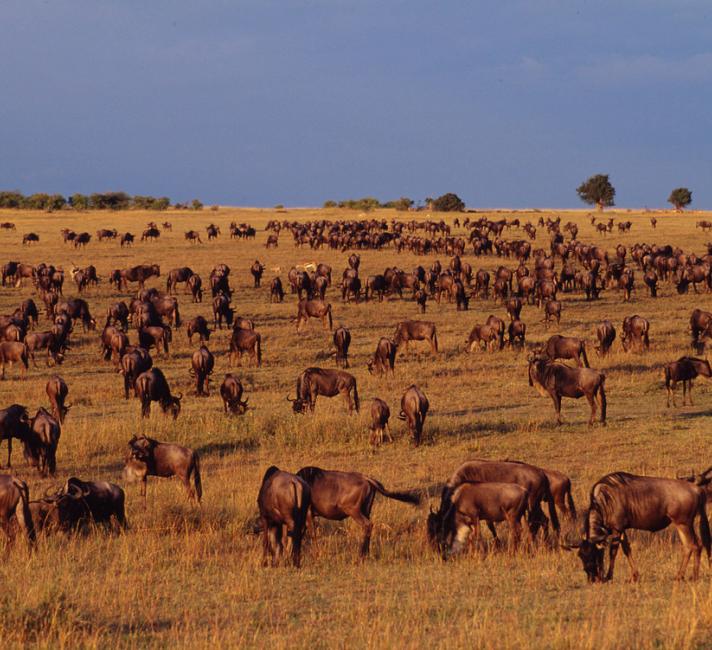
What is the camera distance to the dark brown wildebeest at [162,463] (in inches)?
515

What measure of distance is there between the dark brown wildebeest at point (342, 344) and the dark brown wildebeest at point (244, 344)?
212 cm

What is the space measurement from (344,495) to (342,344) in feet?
48.6

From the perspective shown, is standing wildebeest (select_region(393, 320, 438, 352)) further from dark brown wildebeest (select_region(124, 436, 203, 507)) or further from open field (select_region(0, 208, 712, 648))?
dark brown wildebeest (select_region(124, 436, 203, 507))

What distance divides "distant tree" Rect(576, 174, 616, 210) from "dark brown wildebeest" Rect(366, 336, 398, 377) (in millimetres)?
104681

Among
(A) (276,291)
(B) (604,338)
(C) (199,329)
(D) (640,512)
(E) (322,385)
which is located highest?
(A) (276,291)

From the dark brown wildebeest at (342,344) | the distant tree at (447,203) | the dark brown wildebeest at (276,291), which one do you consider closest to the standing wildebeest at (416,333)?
the dark brown wildebeest at (342,344)

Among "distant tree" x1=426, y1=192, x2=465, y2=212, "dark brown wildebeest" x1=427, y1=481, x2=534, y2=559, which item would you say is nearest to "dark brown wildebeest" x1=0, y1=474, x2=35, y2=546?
"dark brown wildebeest" x1=427, y1=481, x2=534, y2=559

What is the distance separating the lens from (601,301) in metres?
40.0

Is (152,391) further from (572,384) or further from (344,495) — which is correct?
(344,495)

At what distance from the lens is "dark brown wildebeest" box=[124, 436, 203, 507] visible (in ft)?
42.9

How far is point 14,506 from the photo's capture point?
34.4ft

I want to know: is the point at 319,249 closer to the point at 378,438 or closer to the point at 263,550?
the point at 378,438

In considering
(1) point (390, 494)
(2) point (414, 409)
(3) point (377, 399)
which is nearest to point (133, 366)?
(3) point (377, 399)

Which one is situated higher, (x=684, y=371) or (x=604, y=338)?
(x=604, y=338)
